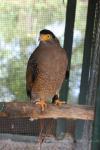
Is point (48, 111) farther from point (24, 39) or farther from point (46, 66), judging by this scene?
point (24, 39)

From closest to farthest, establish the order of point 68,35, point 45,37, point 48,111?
1. point 48,111
2. point 45,37
3. point 68,35

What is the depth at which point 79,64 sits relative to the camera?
198 centimetres

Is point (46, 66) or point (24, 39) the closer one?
point (46, 66)

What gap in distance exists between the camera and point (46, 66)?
69.0 inches

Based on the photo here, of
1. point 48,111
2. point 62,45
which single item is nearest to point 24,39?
point 62,45

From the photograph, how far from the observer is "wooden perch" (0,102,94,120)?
1381 millimetres

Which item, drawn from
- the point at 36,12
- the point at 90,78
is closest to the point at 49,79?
the point at 90,78

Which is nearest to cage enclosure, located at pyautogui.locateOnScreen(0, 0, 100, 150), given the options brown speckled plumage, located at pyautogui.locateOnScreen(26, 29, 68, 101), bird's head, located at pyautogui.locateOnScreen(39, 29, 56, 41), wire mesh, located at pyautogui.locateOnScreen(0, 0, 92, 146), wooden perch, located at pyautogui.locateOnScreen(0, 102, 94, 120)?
wire mesh, located at pyautogui.locateOnScreen(0, 0, 92, 146)

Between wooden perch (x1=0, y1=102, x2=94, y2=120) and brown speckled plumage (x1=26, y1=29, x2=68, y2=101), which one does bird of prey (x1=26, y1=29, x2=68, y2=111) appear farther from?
wooden perch (x1=0, y1=102, x2=94, y2=120)

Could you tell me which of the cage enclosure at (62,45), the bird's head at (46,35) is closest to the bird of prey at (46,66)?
the bird's head at (46,35)

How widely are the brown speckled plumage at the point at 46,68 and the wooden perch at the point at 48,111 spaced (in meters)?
0.30

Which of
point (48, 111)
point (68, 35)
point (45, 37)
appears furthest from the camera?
point (68, 35)

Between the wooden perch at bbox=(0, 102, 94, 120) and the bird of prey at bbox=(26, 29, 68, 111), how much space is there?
215 millimetres

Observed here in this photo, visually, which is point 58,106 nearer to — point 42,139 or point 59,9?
point 42,139
